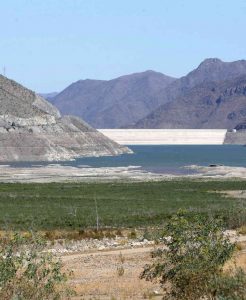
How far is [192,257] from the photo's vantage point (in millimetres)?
19234

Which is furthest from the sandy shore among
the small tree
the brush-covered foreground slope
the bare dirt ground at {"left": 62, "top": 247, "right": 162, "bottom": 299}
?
the small tree

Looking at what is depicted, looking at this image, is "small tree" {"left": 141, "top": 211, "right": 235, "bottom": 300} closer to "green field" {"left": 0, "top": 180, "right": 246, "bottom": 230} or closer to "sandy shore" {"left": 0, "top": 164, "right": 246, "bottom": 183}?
"green field" {"left": 0, "top": 180, "right": 246, "bottom": 230}

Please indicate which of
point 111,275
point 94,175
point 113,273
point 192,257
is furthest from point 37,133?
point 192,257

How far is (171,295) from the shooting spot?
19406mm

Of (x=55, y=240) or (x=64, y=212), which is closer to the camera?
(x=55, y=240)

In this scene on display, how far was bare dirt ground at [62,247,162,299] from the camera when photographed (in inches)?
920

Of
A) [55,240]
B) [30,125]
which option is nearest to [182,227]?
[55,240]

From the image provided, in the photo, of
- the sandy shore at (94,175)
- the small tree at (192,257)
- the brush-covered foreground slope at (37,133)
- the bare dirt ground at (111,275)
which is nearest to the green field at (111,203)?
the bare dirt ground at (111,275)

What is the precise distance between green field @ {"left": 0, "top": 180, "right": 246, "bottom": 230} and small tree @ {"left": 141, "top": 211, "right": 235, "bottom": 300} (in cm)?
2046

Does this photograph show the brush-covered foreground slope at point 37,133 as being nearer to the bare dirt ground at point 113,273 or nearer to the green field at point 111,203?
the green field at point 111,203

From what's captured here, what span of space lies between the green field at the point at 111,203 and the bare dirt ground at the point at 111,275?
29.6 feet

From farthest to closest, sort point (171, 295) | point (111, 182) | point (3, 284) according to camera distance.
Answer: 1. point (111, 182)
2. point (171, 295)
3. point (3, 284)

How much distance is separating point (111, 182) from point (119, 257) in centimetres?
5325

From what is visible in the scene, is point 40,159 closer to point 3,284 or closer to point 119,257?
point 119,257
